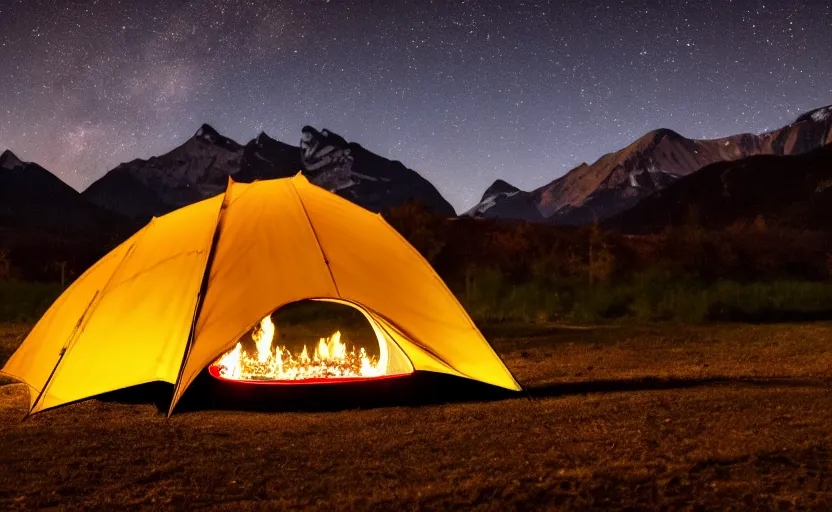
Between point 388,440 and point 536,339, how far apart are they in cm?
636

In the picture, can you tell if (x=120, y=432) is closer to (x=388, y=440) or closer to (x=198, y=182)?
(x=388, y=440)

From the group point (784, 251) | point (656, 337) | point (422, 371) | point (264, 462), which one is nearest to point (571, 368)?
point (422, 371)

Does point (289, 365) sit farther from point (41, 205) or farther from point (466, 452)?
point (41, 205)

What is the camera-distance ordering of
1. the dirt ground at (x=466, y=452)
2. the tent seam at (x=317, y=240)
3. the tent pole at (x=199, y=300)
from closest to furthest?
the dirt ground at (x=466, y=452), the tent pole at (x=199, y=300), the tent seam at (x=317, y=240)

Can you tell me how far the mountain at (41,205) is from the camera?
199ft

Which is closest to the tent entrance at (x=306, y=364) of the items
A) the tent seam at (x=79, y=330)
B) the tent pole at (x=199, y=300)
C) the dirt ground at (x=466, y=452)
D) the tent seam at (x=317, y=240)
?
the tent seam at (x=317, y=240)

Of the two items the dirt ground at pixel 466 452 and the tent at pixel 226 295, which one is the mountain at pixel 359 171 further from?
the dirt ground at pixel 466 452

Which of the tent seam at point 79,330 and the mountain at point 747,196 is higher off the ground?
the mountain at point 747,196

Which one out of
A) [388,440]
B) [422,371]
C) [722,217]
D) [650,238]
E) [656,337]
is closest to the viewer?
[388,440]

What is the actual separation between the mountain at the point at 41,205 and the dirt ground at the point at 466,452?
53.9 meters

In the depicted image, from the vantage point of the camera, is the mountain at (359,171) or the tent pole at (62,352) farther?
the mountain at (359,171)

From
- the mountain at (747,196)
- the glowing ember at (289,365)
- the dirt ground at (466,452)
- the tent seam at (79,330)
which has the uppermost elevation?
the mountain at (747,196)

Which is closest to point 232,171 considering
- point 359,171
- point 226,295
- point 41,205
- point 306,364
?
point 359,171

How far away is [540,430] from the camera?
5145mm
